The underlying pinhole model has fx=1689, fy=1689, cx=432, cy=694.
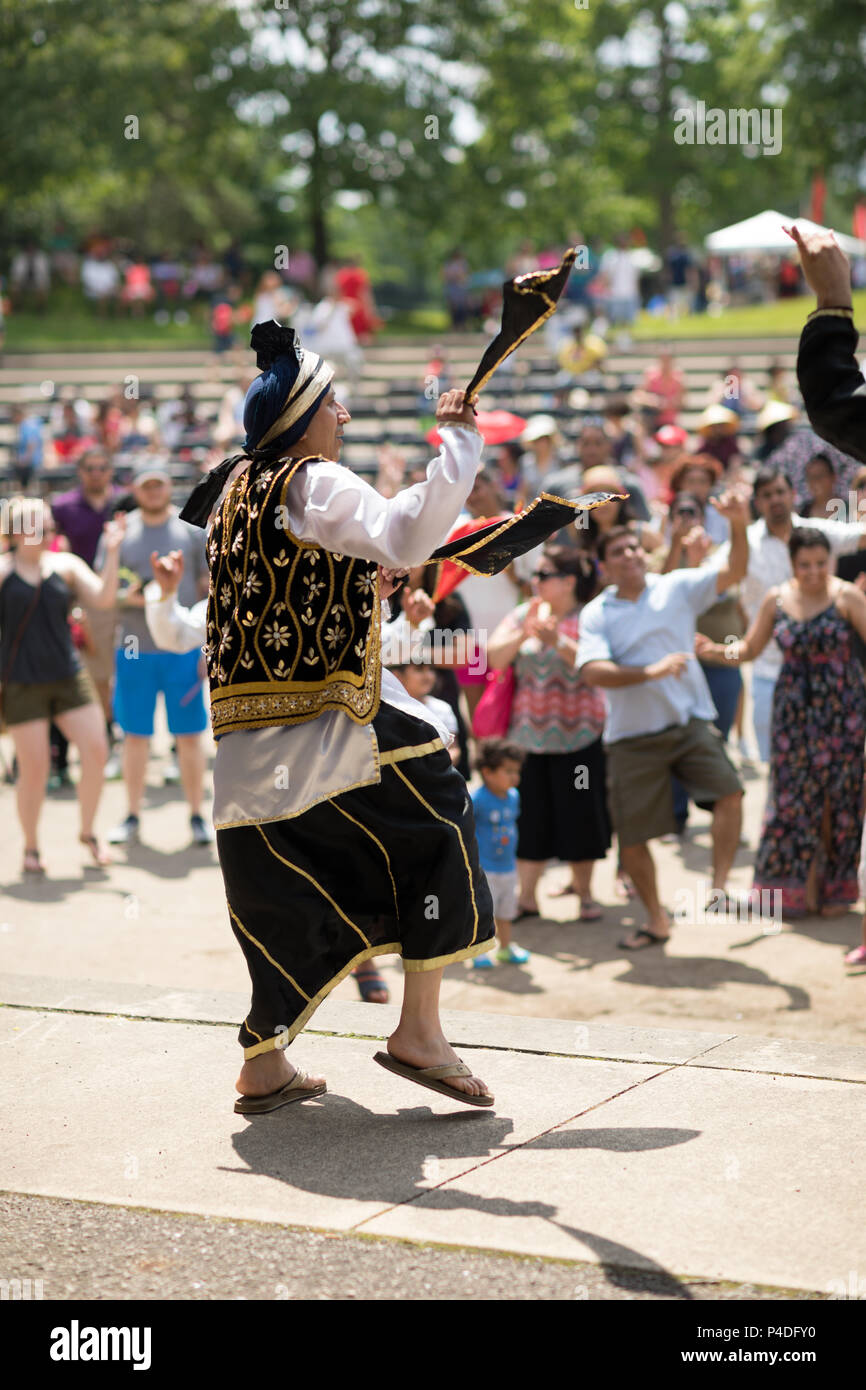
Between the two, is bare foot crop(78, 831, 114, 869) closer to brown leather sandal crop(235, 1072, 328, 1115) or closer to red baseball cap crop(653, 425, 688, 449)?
brown leather sandal crop(235, 1072, 328, 1115)

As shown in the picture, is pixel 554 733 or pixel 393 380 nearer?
pixel 554 733

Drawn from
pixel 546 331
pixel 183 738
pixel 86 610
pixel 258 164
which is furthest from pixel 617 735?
pixel 258 164

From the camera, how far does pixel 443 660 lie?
7.80 meters

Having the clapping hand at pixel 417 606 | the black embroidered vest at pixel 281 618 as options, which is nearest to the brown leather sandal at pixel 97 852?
the clapping hand at pixel 417 606

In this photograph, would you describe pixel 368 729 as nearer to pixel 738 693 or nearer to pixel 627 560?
pixel 627 560

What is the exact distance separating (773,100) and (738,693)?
132 feet

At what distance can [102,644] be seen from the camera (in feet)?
36.7

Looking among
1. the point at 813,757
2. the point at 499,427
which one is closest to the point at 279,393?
the point at 813,757

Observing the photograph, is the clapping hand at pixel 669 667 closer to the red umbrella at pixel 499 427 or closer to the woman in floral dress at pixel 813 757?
the woman in floral dress at pixel 813 757

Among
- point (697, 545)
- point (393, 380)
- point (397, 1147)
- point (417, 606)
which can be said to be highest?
point (393, 380)

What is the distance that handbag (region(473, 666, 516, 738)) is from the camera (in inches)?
312

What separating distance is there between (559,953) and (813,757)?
1516mm

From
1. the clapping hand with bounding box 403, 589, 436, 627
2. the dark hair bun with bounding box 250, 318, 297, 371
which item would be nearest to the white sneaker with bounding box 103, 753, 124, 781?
the clapping hand with bounding box 403, 589, 436, 627

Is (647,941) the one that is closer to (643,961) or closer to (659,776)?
(643,961)
